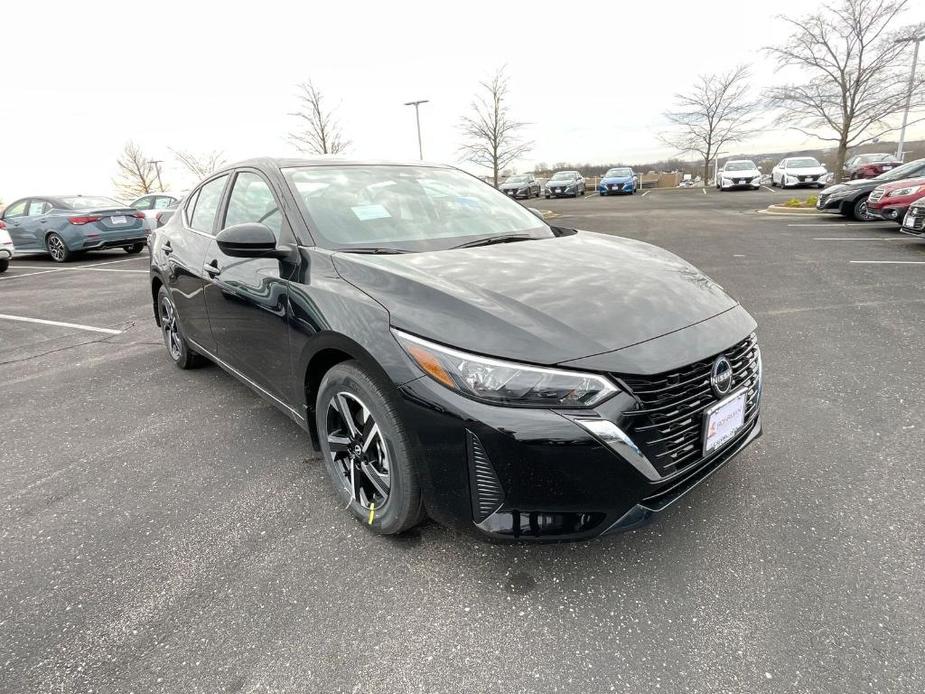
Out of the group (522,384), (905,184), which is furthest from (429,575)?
(905,184)

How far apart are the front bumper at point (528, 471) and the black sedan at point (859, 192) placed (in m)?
13.0

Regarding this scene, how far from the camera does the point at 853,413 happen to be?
3.22m

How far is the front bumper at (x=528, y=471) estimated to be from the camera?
5.57 feet

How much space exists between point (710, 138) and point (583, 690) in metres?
43.0

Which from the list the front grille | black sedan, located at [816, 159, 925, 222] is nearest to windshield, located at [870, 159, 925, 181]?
black sedan, located at [816, 159, 925, 222]

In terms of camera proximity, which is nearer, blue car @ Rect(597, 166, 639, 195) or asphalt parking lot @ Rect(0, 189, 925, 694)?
asphalt parking lot @ Rect(0, 189, 925, 694)

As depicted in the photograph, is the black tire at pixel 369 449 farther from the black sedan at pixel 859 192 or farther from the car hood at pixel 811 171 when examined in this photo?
the car hood at pixel 811 171

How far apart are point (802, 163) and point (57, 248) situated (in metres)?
29.1

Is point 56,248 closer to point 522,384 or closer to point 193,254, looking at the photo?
point 193,254

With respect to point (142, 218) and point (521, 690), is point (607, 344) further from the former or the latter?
point (142, 218)

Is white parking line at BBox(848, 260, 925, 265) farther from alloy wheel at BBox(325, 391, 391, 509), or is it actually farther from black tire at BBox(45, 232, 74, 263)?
black tire at BBox(45, 232, 74, 263)

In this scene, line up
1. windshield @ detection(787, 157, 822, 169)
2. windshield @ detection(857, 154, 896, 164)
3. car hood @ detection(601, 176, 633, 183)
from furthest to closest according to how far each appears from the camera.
→ car hood @ detection(601, 176, 633, 183) → windshield @ detection(857, 154, 896, 164) → windshield @ detection(787, 157, 822, 169)

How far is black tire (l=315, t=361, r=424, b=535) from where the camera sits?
1.96 m

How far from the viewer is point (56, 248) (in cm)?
1182
